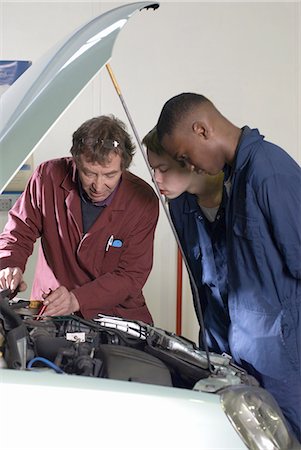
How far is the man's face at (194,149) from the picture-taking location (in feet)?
5.75

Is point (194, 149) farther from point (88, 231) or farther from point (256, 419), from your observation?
point (256, 419)

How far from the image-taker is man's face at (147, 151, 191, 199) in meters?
2.01

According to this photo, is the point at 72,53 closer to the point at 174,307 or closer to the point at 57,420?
the point at 57,420

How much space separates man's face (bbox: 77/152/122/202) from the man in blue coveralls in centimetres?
24

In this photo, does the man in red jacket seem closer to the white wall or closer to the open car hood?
the open car hood

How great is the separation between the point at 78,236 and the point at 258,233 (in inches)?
28.1

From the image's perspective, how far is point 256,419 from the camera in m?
1.28

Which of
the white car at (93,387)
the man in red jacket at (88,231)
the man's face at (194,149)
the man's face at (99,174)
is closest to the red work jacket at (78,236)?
the man in red jacket at (88,231)

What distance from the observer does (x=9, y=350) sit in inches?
55.7

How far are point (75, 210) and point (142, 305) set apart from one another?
433 mm

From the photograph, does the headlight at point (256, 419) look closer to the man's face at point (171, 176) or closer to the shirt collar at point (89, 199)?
the man's face at point (171, 176)

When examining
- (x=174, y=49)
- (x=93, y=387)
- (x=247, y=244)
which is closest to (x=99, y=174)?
(x=247, y=244)

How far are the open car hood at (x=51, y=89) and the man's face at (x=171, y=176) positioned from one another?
659mm

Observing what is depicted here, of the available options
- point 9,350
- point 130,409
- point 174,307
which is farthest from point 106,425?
point 174,307
